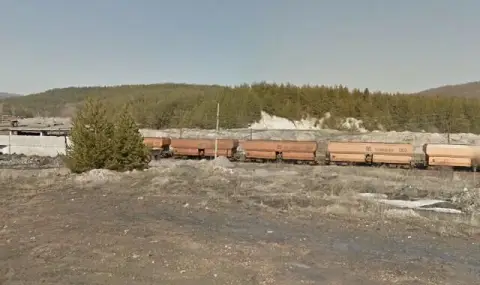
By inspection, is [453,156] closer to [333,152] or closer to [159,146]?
[333,152]

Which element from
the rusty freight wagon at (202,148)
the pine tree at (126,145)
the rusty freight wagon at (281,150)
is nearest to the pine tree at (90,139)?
the pine tree at (126,145)

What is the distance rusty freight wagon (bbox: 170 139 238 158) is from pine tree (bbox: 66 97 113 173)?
13105 millimetres

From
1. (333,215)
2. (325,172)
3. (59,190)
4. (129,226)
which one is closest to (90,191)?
(59,190)

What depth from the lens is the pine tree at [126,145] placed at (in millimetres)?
22703

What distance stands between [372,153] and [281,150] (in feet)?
22.9

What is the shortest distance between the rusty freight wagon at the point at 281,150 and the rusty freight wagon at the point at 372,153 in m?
1.55

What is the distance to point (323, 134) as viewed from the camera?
58.8 meters

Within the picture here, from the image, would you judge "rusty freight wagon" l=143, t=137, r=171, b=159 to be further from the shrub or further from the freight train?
the shrub

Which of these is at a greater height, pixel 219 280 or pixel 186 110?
pixel 186 110

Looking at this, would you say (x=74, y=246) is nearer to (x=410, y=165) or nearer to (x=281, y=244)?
(x=281, y=244)

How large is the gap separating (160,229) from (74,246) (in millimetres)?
2303

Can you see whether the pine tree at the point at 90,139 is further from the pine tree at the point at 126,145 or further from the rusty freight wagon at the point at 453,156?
the rusty freight wagon at the point at 453,156

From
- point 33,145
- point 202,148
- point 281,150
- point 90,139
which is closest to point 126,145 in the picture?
point 90,139

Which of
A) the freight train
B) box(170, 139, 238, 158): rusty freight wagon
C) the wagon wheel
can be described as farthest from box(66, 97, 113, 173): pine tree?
the wagon wheel
